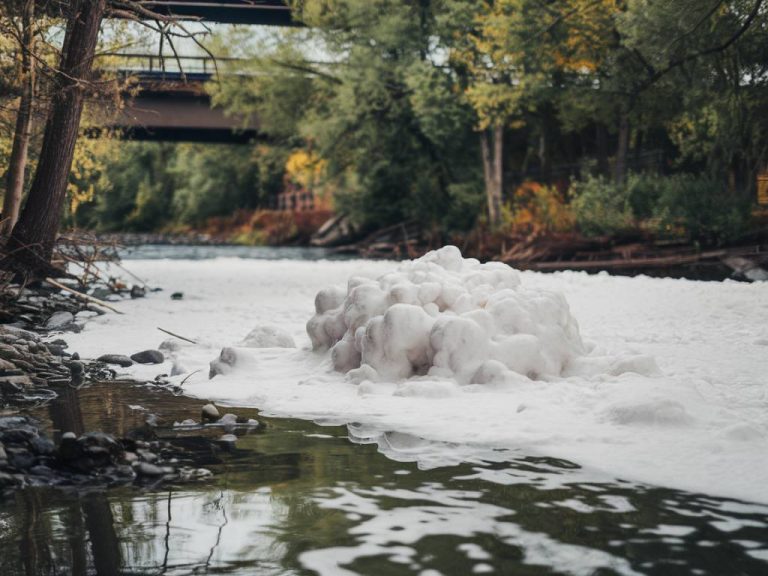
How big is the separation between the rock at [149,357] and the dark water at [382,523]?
3.65 metres

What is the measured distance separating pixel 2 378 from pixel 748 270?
17.0m

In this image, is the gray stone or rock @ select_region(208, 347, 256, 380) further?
rock @ select_region(208, 347, 256, 380)

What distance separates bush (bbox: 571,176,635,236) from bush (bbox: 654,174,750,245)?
1408mm

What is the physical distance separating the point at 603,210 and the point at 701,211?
351 centimetres

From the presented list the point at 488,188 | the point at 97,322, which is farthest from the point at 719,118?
the point at 97,322

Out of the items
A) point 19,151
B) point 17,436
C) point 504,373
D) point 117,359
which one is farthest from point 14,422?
point 19,151

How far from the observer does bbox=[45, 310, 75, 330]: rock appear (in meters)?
11.3

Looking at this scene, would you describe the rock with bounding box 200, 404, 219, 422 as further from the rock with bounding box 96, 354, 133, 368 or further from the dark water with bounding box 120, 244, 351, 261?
the dark water with bounding box 120, 244, 351, 261

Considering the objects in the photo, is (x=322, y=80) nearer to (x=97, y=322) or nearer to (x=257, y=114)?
(x=257, y=114)

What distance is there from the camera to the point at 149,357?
867 centimetres

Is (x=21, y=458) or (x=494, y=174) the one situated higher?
(x=494, y=174)

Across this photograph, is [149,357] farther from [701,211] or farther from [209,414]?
[701,211]

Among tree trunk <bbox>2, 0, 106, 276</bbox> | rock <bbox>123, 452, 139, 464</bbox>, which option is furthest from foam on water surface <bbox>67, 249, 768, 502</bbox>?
tree trunk <bbox>2, 0, 106, 276</bbox>

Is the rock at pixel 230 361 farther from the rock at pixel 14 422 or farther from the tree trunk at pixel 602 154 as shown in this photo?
the tree trunk at pixel 602 154
